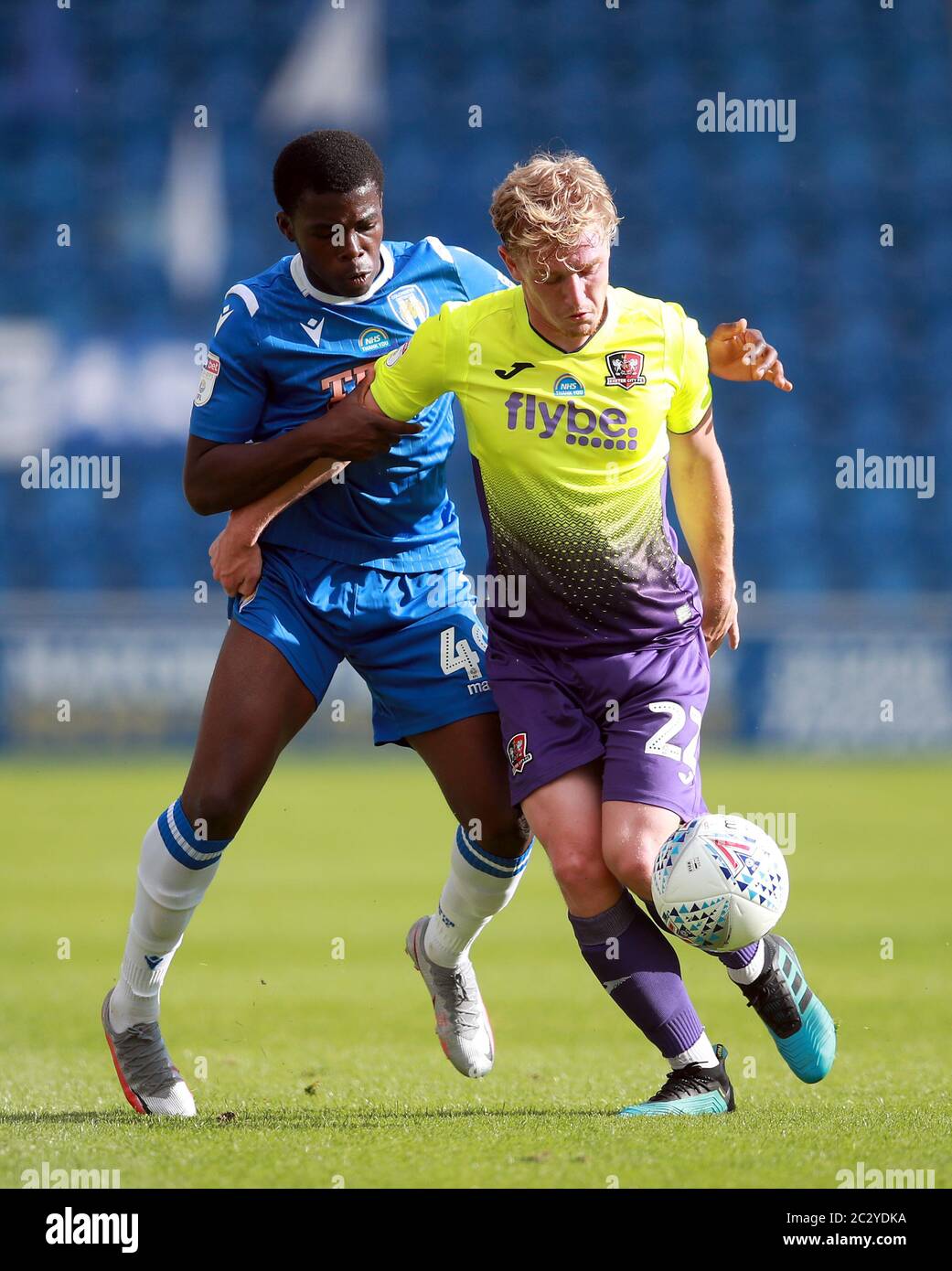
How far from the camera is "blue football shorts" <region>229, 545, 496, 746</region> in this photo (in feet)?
14.2

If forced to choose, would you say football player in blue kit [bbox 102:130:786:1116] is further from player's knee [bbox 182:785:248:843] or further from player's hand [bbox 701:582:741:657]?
player's hand [bbox 701:582:741:657]

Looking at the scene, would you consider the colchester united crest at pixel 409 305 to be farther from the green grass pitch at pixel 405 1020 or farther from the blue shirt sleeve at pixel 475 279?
the green grass pitch at pixel 405 1020

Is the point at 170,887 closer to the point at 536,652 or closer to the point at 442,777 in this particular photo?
the point at 442,777

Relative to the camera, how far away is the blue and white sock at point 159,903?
4184 mm

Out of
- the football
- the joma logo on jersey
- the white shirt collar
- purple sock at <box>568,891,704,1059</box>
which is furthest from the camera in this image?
the white shirt collar

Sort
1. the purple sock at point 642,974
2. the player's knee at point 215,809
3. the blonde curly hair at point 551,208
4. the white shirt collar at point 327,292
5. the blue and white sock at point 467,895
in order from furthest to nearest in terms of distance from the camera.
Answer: the blue and white sock at point 467,895 → the white shirt collar at point 327,292 → the player's knee at point 215,809 → the purple sock at point 642,974 → the blonde curly hair at point 551,208

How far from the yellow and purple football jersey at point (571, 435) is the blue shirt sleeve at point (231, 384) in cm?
40

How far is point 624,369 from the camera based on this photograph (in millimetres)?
3947

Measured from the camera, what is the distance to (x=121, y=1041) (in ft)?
14.0

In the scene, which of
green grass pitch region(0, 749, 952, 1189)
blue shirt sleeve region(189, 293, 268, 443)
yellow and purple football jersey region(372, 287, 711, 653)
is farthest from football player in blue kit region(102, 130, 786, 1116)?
green grass pitch region(0, 749, 952, 1189)

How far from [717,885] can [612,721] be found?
535mm

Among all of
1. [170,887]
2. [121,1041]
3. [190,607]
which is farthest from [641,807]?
[190,607]

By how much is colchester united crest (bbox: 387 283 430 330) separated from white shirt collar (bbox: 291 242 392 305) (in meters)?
0.05

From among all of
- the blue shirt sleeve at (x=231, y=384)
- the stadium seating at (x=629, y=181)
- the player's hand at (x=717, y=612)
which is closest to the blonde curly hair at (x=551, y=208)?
the blue shirt sleeve at (x=231, y=384)
